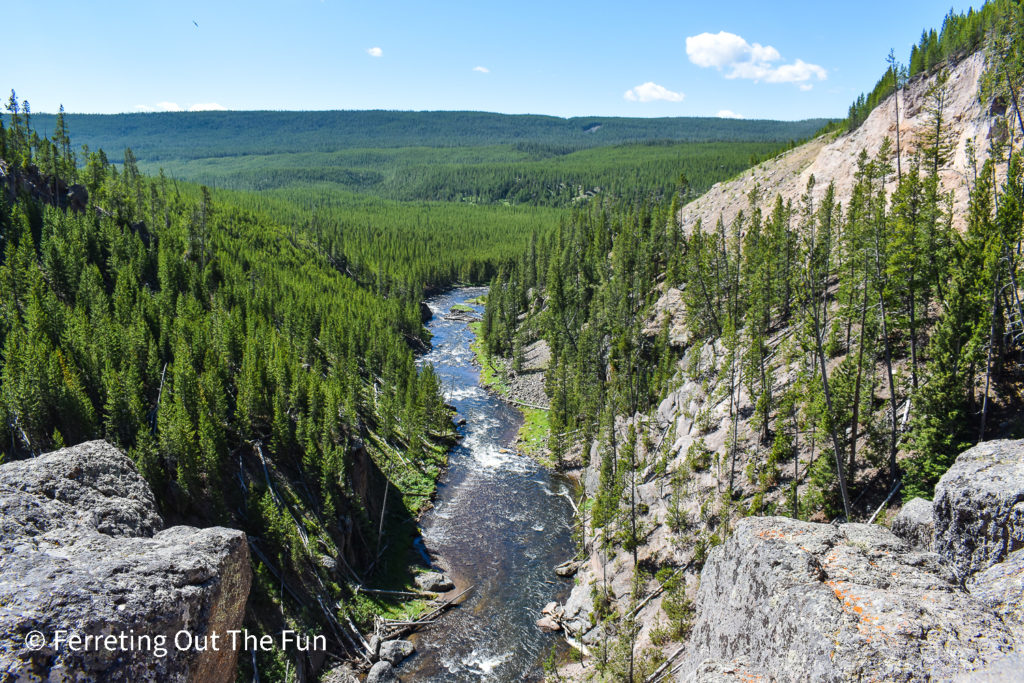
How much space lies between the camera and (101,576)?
13773 mm

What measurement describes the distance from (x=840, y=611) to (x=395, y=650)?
35.6 meters

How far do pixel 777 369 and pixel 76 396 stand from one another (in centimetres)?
6424

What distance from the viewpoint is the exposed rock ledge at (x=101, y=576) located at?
12227 millimetres

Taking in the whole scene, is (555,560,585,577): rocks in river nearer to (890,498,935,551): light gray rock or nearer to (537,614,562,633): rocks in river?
(537,614,562,633): rocks in river

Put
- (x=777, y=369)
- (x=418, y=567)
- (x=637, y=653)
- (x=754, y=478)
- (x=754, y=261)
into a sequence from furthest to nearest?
(x=754, y=261)
(x=777, y=369)
(x=418, y=567)
(x=754, y=478)
(x=637, y=653)

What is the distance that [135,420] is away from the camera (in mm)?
46688

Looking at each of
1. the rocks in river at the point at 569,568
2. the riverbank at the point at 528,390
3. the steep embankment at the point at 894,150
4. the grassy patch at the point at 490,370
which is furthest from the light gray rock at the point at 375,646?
the grassy patch at the point at 490,370

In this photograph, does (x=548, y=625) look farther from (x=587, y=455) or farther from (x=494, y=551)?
(x=587, y=455)

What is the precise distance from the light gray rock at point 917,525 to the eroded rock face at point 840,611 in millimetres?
3656

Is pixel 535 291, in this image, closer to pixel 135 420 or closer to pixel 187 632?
pixel 135 420

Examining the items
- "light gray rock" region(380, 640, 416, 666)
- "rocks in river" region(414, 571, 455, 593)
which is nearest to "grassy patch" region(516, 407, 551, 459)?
"rocks in river" region(414, 571, 455, 593)

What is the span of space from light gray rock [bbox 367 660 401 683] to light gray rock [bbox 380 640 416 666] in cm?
123

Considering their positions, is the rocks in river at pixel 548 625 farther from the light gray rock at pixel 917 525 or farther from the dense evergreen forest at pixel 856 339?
the light gray rock at pixel 917 525

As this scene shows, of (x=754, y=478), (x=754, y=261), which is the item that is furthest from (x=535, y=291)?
(x=754, y=478)
